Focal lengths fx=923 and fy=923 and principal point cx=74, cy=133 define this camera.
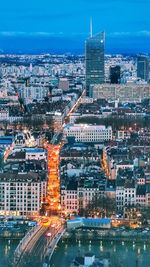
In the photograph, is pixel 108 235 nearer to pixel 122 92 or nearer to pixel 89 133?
pixel 89 133

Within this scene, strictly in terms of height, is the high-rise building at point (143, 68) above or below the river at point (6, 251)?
above

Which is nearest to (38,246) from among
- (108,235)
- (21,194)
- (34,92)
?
(108,235)

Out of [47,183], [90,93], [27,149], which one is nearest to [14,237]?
[47,183]

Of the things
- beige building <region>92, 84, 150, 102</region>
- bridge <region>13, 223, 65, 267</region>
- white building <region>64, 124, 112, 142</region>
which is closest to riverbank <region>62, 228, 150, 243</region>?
bridge <region>13, 223, 65, 267</region>

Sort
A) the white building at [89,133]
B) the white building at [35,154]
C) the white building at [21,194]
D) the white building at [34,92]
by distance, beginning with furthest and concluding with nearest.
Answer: the white building at [34,92], the white building at [89,133], the white building at [35,154], the white building at [21,194]

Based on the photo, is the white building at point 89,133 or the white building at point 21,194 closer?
the white building at point 21,194

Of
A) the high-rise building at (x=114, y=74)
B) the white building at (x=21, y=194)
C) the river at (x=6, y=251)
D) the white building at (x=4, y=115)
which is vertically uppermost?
the high-rise building at (x=114, y=74)

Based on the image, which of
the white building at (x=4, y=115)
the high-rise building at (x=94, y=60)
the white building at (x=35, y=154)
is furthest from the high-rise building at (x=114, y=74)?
the white building at (x=35, y=154)

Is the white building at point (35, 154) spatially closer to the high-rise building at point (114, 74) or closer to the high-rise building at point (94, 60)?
the high-rise building at point (94, 60)
